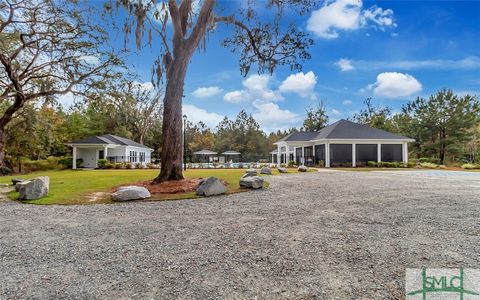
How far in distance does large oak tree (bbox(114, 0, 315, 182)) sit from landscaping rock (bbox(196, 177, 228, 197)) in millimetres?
2248

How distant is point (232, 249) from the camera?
3688 millimetres

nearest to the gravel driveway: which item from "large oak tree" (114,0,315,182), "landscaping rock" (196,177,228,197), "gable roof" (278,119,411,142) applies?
"landscaping rock" (196,177,228,197)

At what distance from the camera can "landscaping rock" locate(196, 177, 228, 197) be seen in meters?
8.54

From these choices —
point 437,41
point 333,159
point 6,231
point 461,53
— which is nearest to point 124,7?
point 6,231

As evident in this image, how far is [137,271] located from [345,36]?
13820 millimetres

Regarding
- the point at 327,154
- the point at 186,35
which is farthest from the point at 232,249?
the point at 327,154

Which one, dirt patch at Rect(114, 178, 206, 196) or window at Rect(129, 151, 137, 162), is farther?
window at Rect(129, 151, 137, 162)

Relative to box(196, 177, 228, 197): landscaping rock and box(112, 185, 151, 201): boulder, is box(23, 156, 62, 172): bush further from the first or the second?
box(196, 177, 228, 197): landscaping rock

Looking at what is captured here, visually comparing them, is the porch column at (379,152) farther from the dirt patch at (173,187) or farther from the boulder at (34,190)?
the boulder at (34,190)

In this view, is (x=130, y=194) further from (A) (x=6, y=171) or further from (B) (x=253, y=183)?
(A) (x=6, y=171)

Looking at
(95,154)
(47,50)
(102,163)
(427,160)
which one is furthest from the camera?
(427,160)

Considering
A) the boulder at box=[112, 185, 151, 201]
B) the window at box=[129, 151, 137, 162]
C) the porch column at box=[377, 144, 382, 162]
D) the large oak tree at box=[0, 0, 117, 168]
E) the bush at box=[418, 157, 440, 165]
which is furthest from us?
the window at box=[129, 151, 137, 162]

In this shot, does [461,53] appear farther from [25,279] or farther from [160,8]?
[25,279]

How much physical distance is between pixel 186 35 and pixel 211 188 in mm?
6707
